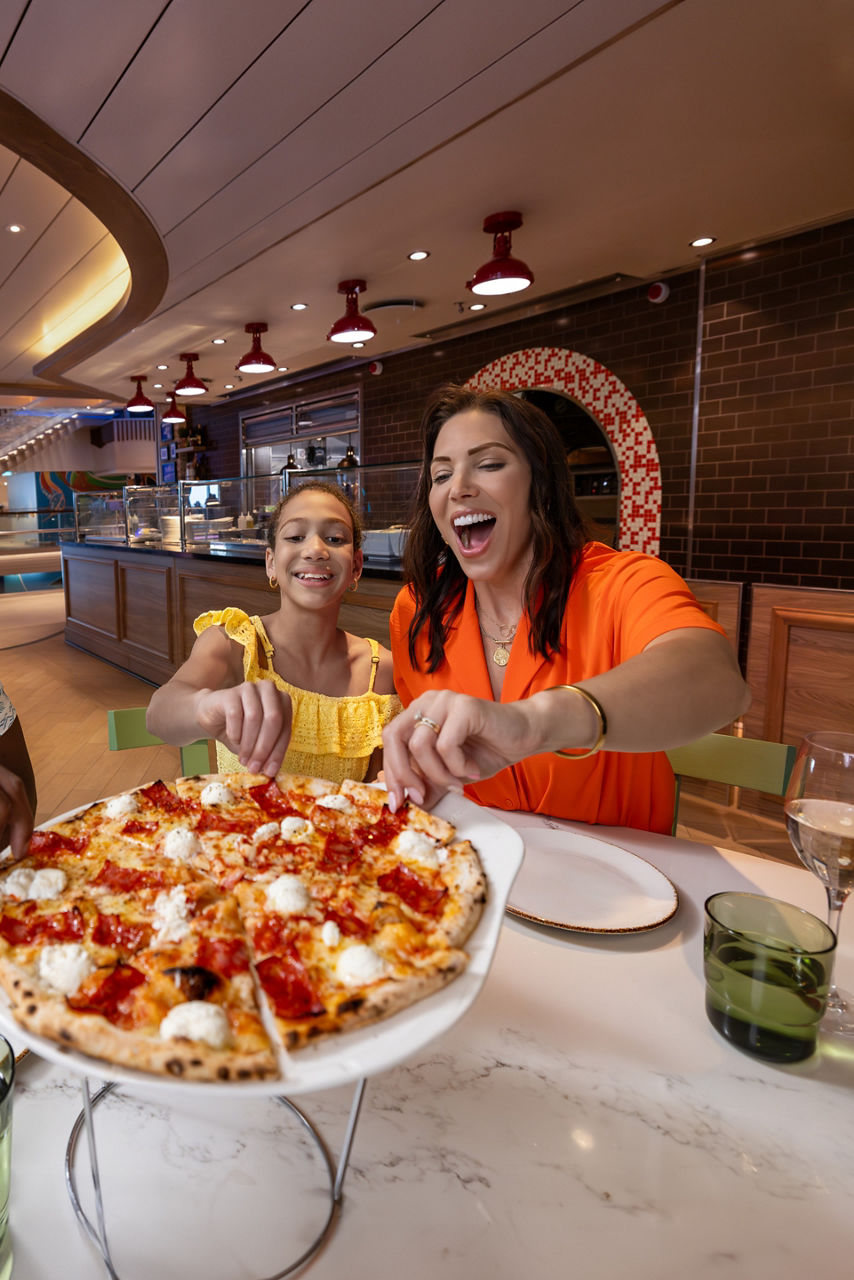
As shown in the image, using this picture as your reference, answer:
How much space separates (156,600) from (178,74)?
4.00 metres

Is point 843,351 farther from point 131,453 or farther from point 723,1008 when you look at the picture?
point 131,453

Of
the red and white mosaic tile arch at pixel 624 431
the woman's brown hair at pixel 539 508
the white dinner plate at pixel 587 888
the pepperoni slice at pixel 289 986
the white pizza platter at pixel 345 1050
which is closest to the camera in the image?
the white pizza platter at pixel 345 1050

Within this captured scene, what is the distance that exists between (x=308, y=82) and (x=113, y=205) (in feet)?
5.70

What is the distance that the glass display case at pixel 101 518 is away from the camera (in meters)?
6.90

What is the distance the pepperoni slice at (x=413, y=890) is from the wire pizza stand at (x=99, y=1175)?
16 cm

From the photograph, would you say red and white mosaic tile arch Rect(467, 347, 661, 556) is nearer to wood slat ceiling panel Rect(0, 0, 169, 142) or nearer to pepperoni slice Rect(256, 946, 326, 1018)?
wood slat ceiling panel Rect(0, 0, 169, 142)

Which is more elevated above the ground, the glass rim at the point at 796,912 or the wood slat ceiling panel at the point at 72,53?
the wood slat ceiling panel at the point at 72,53

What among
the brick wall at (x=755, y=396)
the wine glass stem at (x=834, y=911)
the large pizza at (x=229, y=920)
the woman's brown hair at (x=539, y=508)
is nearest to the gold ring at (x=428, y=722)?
the large pizza at (x=229, y=920)

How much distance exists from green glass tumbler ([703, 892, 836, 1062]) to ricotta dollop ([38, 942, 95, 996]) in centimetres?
61

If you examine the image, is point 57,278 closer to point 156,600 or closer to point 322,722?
point 156,600

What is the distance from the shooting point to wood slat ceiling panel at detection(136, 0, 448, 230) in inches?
90.6

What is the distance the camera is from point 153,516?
20.6ft

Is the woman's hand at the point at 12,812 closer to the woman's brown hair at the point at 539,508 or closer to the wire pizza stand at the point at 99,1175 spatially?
the wire pizza stand at the point at 99,1175

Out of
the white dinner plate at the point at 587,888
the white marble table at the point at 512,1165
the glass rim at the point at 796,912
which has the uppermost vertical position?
the glass rim at the point at 796,912
